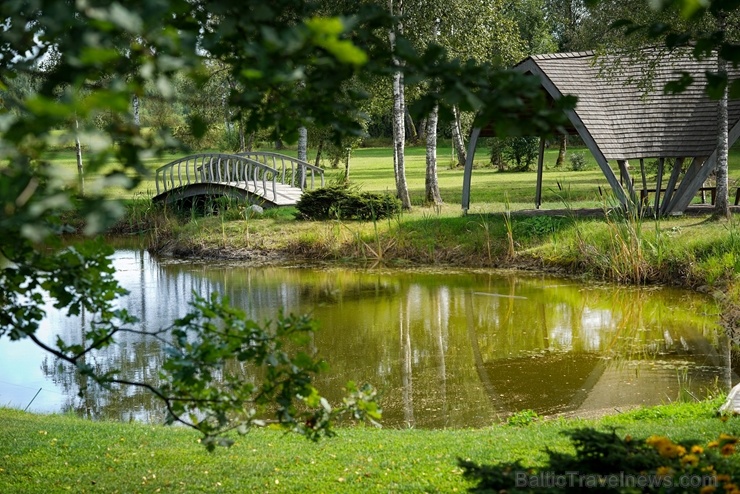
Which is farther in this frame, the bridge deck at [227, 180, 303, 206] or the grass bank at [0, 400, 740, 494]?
the bridge deck at [227, 180, 303, 206]

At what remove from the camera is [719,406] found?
265 inches

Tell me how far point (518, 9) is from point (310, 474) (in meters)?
39.5

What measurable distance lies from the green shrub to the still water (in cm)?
269

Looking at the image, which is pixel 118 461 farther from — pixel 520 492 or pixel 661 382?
pixel 661 382

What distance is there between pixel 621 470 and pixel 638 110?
15911 millimetres

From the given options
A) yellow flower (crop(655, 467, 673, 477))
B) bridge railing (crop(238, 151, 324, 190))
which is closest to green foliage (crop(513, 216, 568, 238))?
bridge railing (crop(238, 151, 324, 190))

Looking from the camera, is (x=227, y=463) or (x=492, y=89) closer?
(x=492, y=89)

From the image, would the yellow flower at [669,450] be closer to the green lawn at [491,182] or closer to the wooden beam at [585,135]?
the green lawn at [491,182]

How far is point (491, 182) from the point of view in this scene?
1091 inches

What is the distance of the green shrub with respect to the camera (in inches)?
742

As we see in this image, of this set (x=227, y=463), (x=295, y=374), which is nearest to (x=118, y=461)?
(x=227, y=463)

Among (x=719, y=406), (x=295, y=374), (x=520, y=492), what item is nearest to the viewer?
(x=520, y=492)

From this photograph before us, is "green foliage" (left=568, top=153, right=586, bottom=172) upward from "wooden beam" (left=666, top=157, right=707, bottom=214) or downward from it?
upward

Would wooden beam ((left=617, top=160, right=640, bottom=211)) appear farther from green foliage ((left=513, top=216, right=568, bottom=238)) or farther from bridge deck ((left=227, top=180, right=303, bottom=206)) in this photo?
bridge deck ((left=227, top=180, right=303, bottom=206))
